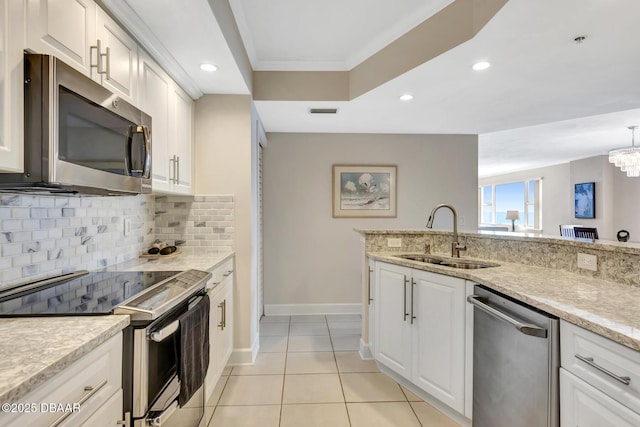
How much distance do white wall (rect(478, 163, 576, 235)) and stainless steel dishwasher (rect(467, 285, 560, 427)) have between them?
24.5 ft

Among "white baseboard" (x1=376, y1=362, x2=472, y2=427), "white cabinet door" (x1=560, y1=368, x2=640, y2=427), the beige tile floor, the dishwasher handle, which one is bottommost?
the beige tile floor

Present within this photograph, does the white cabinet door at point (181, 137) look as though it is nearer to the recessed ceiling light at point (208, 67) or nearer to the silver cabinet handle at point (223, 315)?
the recessed ceiling light at point (208, 67)

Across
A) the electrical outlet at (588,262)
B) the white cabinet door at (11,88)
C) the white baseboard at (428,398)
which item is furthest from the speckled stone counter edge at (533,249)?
the white cabinet door at (11,88)

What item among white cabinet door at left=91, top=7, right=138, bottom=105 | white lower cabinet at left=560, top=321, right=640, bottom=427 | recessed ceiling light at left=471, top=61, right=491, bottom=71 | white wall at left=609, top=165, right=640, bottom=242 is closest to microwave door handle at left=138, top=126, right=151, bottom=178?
white cabinet door at left=91, top=7, right=138, bottom=105

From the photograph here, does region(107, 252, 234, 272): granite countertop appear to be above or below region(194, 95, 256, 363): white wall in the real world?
below

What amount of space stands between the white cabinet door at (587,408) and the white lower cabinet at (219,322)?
1733 millimetres

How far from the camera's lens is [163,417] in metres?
1.19

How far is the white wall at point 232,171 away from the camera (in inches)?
103

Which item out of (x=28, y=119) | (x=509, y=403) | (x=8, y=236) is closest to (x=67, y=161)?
(x=28, y=119)

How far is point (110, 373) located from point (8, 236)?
85 cm

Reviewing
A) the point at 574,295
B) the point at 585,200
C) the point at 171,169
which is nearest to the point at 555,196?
the point at 585,200

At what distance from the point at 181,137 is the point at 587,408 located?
264cm

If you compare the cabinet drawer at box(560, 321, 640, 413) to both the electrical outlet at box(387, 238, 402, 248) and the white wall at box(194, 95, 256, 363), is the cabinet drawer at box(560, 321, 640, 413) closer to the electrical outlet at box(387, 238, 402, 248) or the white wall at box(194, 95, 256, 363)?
the electrical outlet at box(387, 238, 402, 248)

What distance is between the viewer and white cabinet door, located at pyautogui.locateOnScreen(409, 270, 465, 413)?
1777 millimetres
